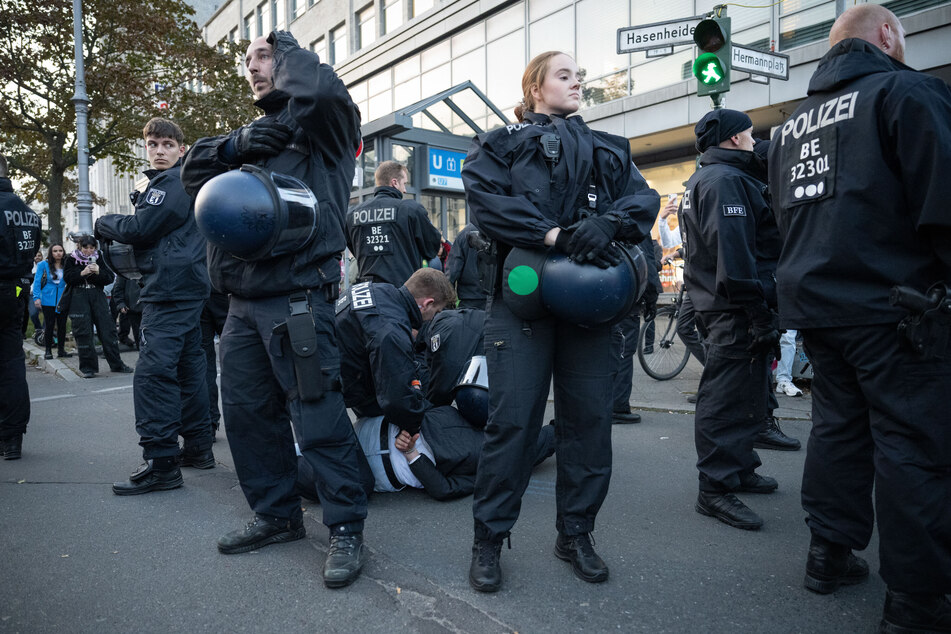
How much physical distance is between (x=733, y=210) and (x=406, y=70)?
67.1ft

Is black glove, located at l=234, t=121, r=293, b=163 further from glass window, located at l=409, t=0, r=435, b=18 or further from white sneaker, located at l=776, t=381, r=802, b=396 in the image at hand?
glass window, located at l=409, t=0, r=435, b=18

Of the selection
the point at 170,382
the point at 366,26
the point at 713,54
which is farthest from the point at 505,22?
the point at 170,382

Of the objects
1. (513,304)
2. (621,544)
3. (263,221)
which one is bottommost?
(621,544)

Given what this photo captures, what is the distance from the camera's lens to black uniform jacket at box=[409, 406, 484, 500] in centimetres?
352

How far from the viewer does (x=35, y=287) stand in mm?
11766

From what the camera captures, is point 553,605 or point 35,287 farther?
point 35,287

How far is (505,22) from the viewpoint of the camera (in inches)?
700

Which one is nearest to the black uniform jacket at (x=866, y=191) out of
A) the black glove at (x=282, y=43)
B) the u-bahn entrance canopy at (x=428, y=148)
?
the black glove at (x=282, y=43)

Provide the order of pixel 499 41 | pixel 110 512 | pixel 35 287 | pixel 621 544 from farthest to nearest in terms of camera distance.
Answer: pixel 499 41 < pixel 35 287 < pixel 110 512 < pixel 621 544

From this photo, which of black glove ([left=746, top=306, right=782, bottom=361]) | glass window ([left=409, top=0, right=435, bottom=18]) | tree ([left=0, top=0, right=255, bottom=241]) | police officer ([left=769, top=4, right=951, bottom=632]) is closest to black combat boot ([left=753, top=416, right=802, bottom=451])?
black glove ([left=746, top=306, right=782, bottom=361])

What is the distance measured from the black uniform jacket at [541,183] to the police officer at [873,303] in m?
0.58

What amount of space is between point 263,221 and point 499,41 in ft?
55.5

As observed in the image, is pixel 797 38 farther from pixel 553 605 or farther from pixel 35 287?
pixel 35 287

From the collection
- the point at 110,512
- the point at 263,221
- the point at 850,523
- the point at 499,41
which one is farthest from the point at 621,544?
the point at 499,41
